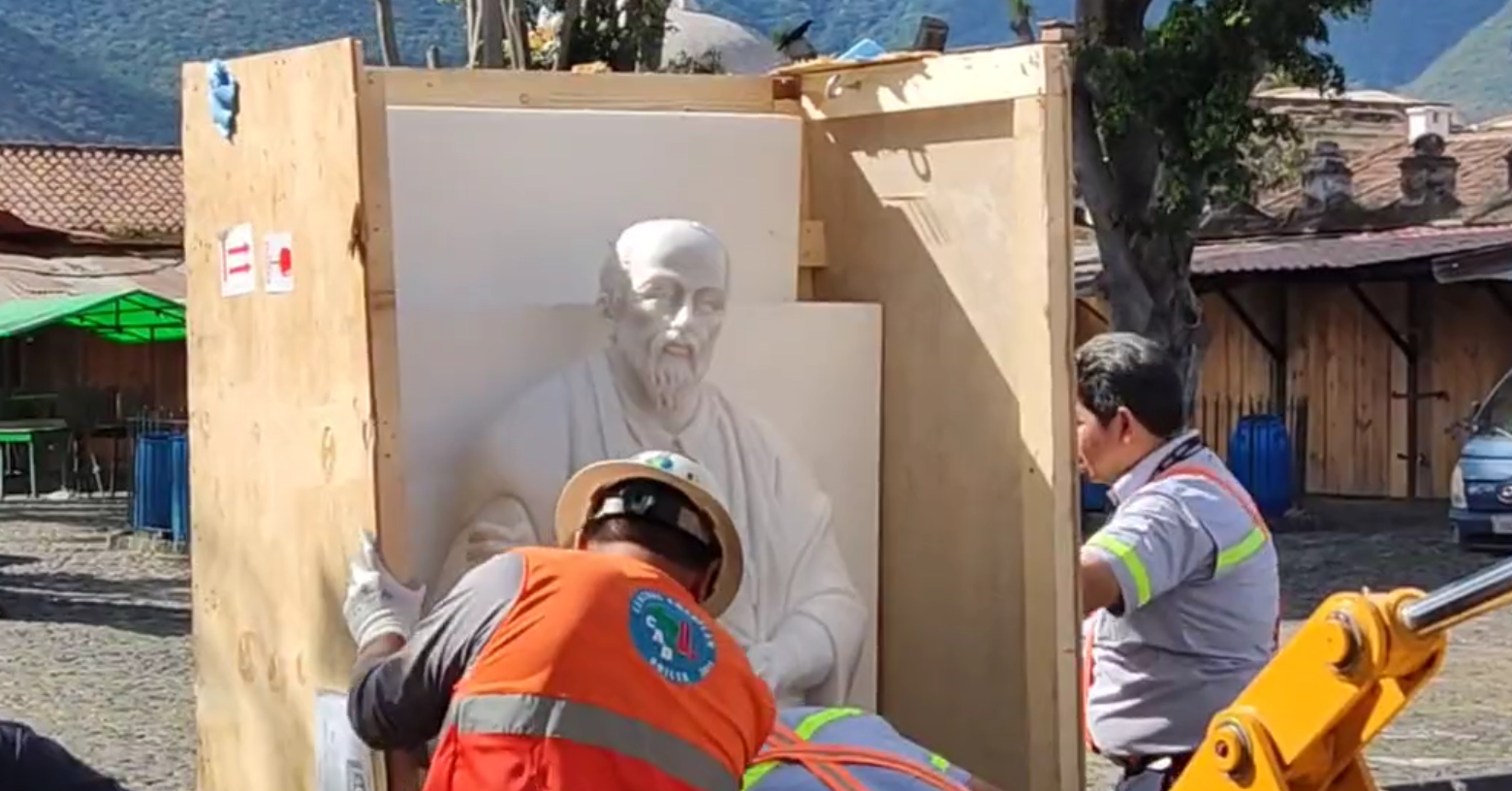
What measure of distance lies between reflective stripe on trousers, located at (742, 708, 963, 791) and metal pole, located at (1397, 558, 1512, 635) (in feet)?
2.14

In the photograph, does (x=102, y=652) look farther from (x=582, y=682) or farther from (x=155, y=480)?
(x=582, y=682)

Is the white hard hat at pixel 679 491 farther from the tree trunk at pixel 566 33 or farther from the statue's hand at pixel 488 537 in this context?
the tree trunk at pixel 566 33

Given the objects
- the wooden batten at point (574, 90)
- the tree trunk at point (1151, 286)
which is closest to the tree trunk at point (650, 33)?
the tree trunk at point (1151, 286)

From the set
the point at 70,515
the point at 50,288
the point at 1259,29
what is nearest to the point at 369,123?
the point at 1259,29

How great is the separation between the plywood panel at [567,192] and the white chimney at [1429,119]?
102 ft

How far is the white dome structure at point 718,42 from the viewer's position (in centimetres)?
3027

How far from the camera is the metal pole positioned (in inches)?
121

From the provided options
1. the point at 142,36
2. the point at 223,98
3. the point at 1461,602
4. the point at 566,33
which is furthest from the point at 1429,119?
the point at 142,36

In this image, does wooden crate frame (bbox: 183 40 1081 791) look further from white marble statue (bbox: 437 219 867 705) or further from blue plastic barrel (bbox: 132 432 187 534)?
blue plastic barrel (bbox: 132 432 187 534)

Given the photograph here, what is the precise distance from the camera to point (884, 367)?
5426 millimetres

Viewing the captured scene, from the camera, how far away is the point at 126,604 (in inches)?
588

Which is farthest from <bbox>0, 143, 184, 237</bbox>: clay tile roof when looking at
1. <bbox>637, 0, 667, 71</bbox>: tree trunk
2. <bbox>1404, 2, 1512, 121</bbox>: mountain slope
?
<bbox>1404, 2, 1512, 121</bbox>: mountain slope

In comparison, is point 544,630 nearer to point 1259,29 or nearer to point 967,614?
point 967,614

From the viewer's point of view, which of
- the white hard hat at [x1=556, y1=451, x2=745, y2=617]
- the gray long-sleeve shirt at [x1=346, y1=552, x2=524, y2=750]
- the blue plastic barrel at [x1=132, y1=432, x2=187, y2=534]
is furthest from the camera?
the blue plastic barrel at [x1=132, y1=432, x2=187, y2=534]
